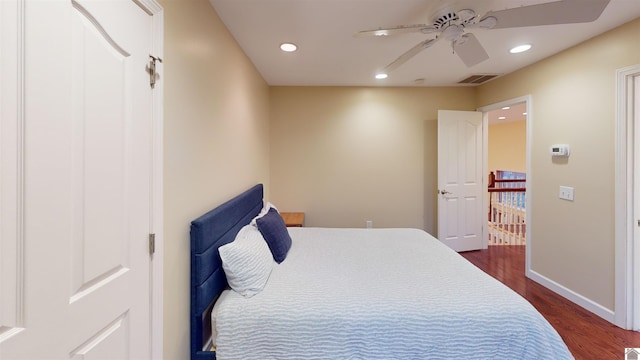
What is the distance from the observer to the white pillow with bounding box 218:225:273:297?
5.08 ft

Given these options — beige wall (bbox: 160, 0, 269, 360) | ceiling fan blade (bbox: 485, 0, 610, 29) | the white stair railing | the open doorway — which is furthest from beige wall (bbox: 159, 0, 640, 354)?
the white stair railing

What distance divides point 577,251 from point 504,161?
16.9 feet

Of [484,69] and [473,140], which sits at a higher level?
[484,69]

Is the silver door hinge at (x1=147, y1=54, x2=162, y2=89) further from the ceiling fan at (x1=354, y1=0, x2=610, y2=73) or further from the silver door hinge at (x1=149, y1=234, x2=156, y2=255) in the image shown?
the ceiling fan at (x1=354, y1=0, x2=610, y2=73)

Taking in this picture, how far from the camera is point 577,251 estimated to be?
8.45 feet

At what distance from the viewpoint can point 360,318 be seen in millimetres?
1394

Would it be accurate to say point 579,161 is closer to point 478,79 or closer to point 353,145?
point 478,79

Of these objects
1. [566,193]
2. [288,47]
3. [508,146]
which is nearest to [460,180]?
[566,193]

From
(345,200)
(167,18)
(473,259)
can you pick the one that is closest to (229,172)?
(167,18)

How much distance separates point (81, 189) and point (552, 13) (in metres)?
2.38

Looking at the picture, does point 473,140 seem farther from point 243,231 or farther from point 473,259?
point 243,231

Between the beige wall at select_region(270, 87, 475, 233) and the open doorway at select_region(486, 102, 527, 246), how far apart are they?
104cm

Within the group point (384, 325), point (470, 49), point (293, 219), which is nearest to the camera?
point (384, 325)

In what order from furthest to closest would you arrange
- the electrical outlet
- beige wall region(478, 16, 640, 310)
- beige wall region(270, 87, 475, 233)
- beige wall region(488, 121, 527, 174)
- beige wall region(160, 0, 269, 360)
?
beige wall region(488, 121, 527, 174) → beige wall region(270, 87, 475, 233) → the electrical outlet → beige wall region(478, 16, 640, 310) → beige wall region(160, 0, 269, 360)
